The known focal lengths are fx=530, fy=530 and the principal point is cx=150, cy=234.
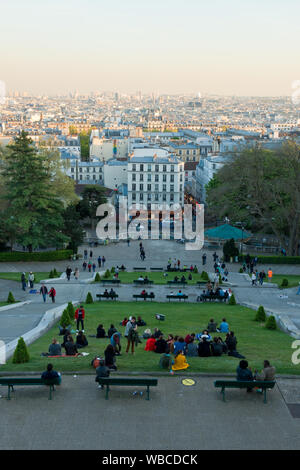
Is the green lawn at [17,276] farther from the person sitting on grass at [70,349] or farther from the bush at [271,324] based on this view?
the person sitting on grass at [70,349]

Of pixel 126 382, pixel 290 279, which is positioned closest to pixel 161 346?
pixel 126 382

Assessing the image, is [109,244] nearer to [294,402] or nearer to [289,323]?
[289,323]

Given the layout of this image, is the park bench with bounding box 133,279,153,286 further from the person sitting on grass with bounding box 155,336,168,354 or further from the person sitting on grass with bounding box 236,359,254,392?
the person sitting on grass with bounding box 236,359,254,392

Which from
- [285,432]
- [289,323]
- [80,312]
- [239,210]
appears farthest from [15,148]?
[285,432]

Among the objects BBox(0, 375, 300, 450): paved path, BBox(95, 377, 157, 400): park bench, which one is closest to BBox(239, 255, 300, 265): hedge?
BBox(0, 375, 300, 450): paved path

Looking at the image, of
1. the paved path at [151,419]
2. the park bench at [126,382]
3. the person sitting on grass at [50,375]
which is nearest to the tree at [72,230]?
the paved path at [151,419]
